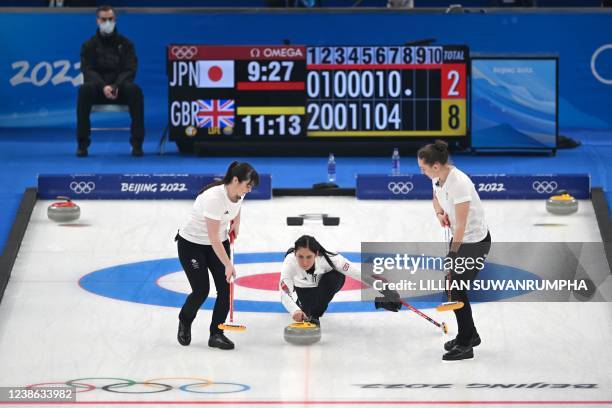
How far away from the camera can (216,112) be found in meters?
16.7

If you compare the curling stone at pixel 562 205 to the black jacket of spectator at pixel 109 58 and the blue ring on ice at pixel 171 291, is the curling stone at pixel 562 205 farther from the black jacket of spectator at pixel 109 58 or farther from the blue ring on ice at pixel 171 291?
the black jacket of spectator at pixel 109 58

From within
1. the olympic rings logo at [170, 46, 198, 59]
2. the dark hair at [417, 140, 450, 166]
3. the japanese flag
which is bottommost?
the japanese flag

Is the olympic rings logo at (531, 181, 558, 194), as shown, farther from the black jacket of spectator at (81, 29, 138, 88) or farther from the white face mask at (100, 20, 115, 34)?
the white face mask at (100, 20, 115, 34)

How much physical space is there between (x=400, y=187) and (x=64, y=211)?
3.83 metres

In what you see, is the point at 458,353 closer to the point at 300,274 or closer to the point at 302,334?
the point at 302,334

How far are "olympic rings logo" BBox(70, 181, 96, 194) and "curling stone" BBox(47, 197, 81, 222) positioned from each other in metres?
0.94

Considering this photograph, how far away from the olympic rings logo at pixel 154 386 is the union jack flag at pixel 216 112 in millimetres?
7778

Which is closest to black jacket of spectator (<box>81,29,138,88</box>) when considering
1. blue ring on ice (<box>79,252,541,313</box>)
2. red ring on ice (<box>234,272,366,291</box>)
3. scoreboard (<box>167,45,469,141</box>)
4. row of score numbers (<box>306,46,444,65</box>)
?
scoreboard (<box>167,45,469,141</box>)

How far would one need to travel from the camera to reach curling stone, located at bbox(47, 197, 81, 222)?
13.6 metres

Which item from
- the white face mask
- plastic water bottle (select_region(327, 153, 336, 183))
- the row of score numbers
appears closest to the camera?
plastic water bottle (select_region(327, 153, 336, 183))

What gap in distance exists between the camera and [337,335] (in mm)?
10336

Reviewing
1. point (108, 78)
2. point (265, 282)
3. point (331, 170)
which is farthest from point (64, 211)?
point (108, 78)

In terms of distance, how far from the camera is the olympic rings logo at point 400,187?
14.8 meters

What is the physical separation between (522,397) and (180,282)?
4.06 m
